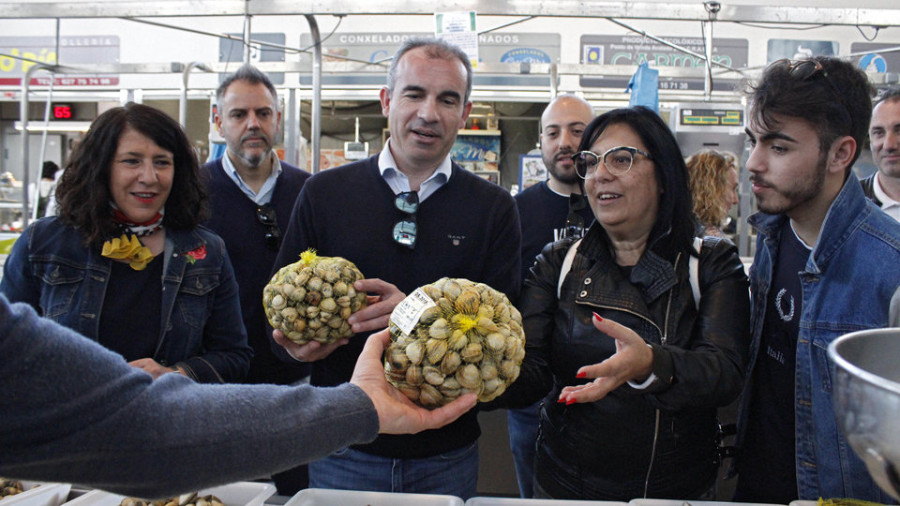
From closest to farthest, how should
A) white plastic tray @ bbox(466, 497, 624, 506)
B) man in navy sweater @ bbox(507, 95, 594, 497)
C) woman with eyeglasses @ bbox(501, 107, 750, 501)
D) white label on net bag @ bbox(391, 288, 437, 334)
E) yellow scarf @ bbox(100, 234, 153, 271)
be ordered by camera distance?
white label on net bag @ bbox(391, 288, 437, 334), white plastic tray @ bbox(466, 497, 624, 506), woman with eyeglasses @ bbox(501, 107, 750, 501), yellow scarf @ bbox(100, 234, 153, 271), man in navy sweater @ bbox(507, 95, 594, 497)

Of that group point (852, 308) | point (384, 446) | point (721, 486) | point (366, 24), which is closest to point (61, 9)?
point (384, 446)

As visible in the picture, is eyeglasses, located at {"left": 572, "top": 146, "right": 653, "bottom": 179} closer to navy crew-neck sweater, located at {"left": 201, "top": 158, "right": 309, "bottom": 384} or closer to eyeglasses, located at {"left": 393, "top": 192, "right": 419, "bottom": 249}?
eyeglasses, located at {"left": 393, "top": 192, "right": 419, "bottom": 249}

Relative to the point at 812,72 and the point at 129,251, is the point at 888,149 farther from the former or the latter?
the point at 129,251

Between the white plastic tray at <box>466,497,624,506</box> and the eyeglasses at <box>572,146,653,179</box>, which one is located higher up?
the eyeglasses at <box>572,146,653,179</box>

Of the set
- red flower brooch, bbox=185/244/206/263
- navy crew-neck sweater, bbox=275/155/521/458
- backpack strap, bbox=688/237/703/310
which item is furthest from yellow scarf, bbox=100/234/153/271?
backpack strap, bbox=688/237/703/310

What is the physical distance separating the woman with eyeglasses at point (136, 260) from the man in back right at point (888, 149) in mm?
3070

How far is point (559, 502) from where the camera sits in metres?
1.26

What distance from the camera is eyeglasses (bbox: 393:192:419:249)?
1718 millimetres

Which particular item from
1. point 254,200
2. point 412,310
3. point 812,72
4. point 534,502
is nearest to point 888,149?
point 812,72

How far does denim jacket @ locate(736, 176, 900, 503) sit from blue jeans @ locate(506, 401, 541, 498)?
114cm

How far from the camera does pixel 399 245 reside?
175 centimetres

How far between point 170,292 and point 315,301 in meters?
0.57

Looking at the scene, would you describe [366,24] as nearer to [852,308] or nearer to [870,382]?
[852,308]

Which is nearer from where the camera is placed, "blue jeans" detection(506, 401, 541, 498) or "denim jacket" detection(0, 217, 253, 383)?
"denim jacket" detection(0, 217, 253, 383)
